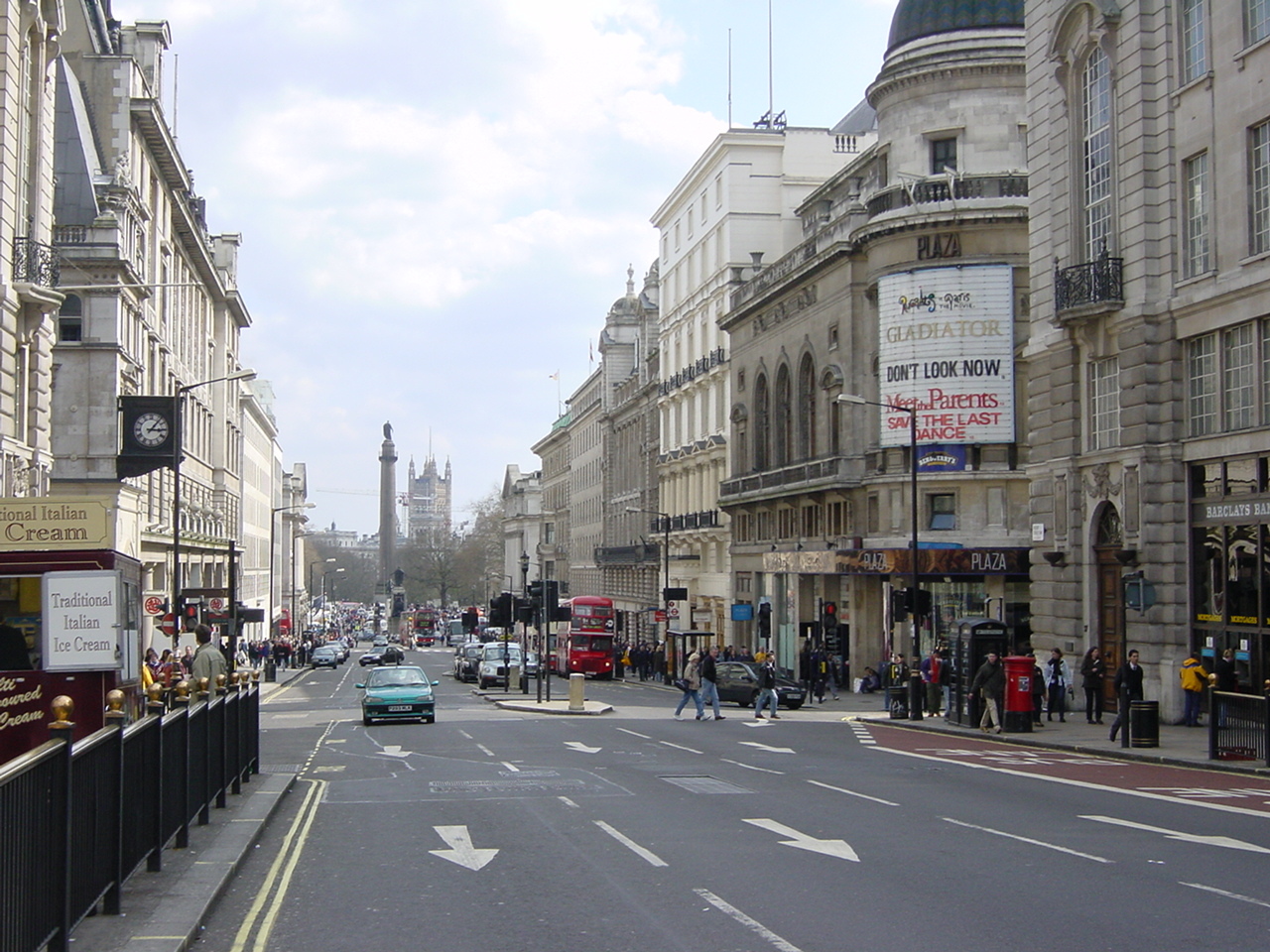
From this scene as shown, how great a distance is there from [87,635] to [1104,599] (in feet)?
80.4

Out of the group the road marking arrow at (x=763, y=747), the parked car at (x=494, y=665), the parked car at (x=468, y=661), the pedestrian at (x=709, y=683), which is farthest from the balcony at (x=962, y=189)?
the parked car at (x=468, y=661)

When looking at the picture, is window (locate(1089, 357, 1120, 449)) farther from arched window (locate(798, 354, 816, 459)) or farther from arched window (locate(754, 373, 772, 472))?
arched window (locate(754, 373, 772, 472))

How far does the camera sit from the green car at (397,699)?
111 ft

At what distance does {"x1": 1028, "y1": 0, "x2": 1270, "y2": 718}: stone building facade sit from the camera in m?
28.0

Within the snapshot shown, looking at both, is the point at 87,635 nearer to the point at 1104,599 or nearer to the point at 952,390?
the point at 1104,599

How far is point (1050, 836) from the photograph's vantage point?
14.4 meters

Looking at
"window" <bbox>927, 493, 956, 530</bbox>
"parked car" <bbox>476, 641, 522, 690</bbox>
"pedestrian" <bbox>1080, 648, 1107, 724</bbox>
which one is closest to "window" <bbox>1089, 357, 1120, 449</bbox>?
"pedestrian" <bbox>1080, 648, 1107, 724</bbox>

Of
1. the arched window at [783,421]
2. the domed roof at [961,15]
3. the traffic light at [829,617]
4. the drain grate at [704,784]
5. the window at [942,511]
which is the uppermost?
the domed roof at [961,15]

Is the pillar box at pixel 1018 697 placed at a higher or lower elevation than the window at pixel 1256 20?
lower

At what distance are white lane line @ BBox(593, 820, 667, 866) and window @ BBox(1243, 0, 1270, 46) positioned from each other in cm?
2062

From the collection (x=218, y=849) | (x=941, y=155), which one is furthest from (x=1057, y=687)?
(x=941, y=155)

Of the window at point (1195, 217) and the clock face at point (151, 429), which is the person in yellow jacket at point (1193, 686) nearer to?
the window at point (1195, 217)

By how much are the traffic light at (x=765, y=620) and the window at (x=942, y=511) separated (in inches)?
454

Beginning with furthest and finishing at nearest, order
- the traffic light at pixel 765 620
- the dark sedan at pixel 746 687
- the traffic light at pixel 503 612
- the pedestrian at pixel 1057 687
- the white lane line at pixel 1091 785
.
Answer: the traffic light at pixel 765 620 < the traffic light at pixel 503 612 < the dark sedan at pixel 746 687 < the pedestrian at pixel 1057 687 < the white lane line at pixel 1091 785
